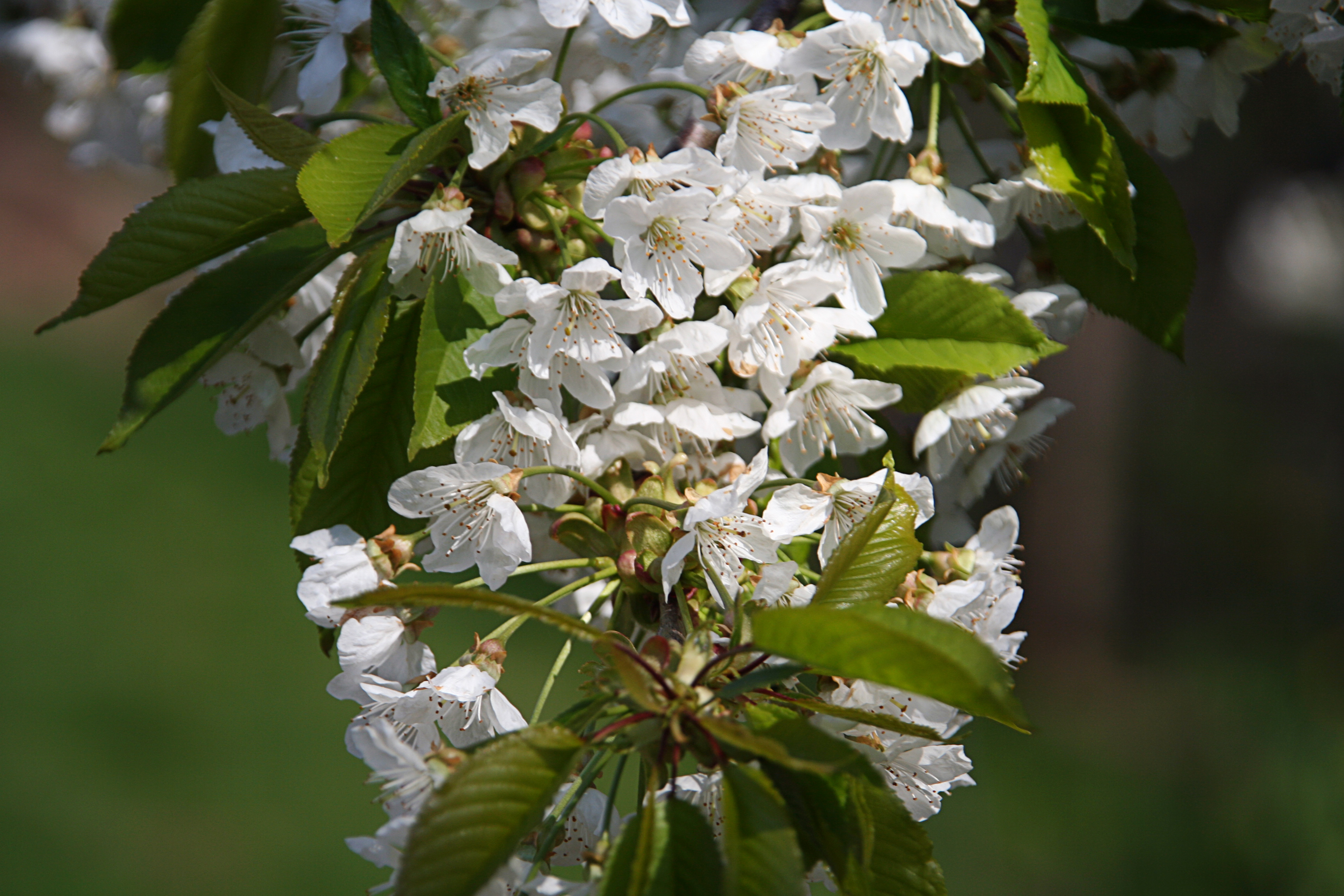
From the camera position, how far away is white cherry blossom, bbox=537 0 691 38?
0.88 m

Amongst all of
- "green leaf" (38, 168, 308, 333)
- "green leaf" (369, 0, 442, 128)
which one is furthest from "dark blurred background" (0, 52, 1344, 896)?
"green leaf" (369, 0, 442, 128)

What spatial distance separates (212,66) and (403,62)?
0.34 m

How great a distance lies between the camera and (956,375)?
926mm

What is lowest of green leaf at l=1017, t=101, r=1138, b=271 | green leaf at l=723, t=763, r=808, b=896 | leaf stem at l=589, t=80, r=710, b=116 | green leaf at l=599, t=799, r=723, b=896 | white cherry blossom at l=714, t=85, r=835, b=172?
green leaf at l=599, t=799, r=723, b=896

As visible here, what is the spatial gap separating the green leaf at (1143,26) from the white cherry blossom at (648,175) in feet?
1.54

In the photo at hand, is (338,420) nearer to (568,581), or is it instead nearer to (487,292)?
(487,292)

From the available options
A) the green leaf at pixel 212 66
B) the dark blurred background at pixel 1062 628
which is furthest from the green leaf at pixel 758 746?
the dark blurred background at pixel 1062 628

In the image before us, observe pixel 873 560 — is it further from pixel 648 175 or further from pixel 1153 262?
pixel 1153 262

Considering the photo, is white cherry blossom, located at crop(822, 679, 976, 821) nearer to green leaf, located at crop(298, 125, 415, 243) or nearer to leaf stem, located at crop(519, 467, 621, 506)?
leaf stem, located at crop(519, 467, 621, 506)

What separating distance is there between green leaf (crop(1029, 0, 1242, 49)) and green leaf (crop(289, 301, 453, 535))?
0.74m

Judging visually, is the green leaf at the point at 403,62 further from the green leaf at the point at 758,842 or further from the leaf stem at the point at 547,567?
the green leaf at the point at 758,842

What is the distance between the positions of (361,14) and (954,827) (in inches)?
143

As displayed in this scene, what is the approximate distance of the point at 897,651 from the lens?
0.54 meters

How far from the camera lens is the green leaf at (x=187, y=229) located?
0.87m
